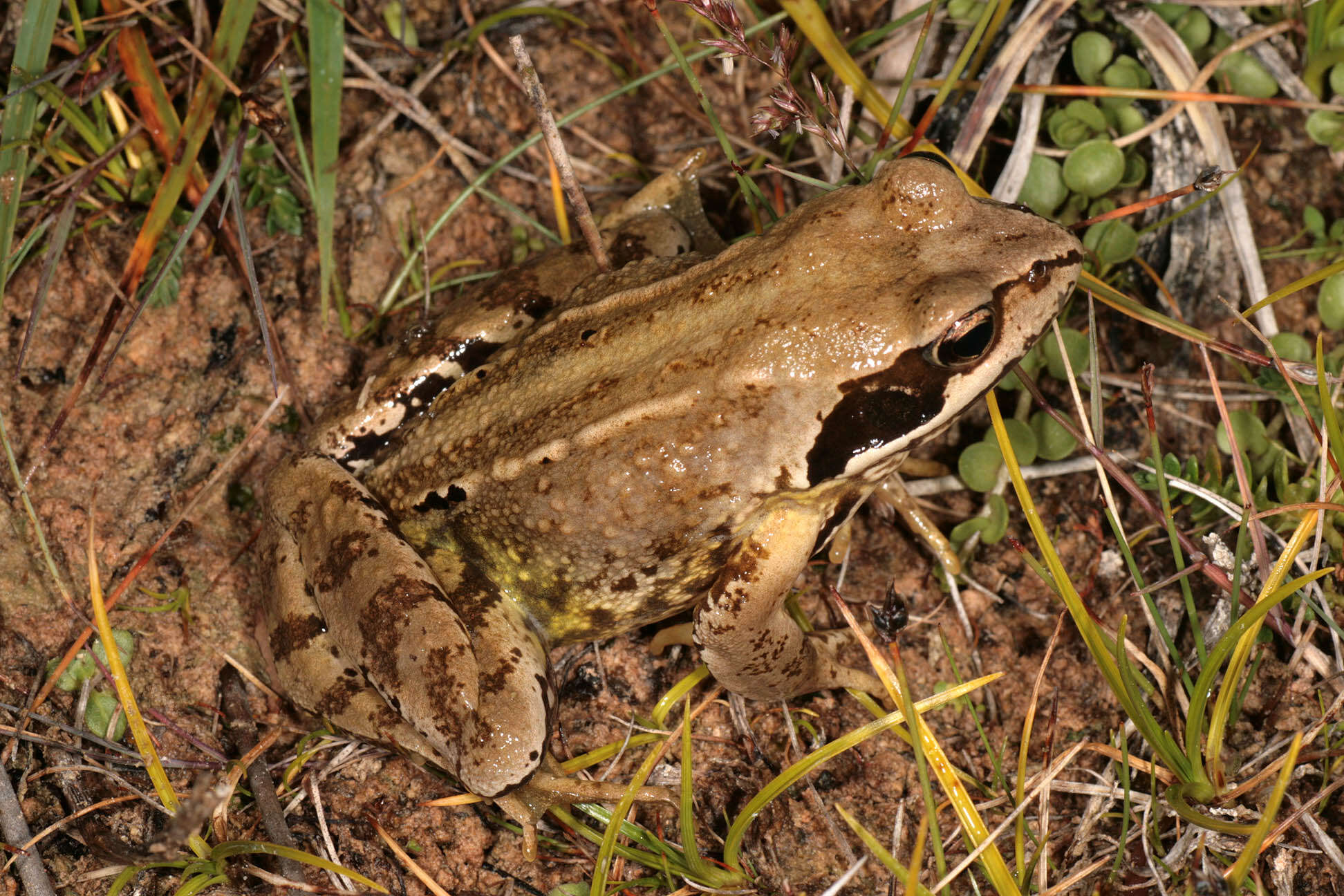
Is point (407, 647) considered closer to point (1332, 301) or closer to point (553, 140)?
point (553, 140)

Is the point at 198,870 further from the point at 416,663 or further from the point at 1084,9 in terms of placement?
the point at 1084,9

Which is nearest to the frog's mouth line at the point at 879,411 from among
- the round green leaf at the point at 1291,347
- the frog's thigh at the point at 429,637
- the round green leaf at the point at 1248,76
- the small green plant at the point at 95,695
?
the frog's thigh at the point at 429,637

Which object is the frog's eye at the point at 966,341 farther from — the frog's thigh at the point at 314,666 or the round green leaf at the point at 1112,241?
the frog's thigh at the point at 314,666

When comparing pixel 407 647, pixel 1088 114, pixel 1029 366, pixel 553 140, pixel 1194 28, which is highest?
pixel 553 140

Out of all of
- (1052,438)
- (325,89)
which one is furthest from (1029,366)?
(325,89)

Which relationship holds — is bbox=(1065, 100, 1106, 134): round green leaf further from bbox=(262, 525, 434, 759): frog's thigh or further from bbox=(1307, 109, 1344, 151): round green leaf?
bbox=(262, 525, 434, 759): frog's thigh

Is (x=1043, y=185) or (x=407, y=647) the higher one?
(x=1043, y=185)
